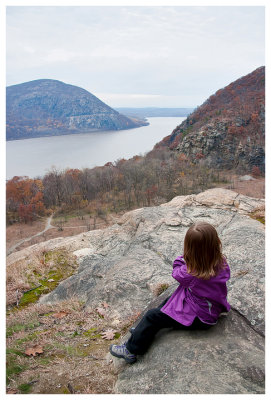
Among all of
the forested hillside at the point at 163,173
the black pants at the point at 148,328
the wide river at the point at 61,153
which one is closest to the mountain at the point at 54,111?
the wide river at the point at 61,153

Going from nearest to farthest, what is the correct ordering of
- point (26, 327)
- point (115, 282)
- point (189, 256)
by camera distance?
point (189, 256)
point (26, 327)
point (115, 282)

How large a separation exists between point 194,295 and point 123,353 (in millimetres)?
1090

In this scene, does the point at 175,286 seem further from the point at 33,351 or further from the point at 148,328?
the point at 33,351

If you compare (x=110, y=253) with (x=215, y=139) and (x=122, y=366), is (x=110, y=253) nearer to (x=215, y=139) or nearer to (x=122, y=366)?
(x=122, y=366)

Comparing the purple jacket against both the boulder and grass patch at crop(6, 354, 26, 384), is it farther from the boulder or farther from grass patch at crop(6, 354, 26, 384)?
grass patch at crop(6, 354, 26, 384)

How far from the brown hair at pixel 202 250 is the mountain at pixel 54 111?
414 ft

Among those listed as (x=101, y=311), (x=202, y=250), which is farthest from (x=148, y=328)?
(x=101, y=311)

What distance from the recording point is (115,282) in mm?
5230

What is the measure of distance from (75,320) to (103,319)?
487mm

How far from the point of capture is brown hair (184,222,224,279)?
2799 mm

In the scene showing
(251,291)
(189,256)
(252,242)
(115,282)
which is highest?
(189,256)

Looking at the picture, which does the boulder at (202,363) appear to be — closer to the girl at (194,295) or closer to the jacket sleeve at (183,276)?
the girl at (194,295)

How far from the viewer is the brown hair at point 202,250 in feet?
9.18

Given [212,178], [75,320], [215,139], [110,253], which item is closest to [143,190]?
[212,178]
